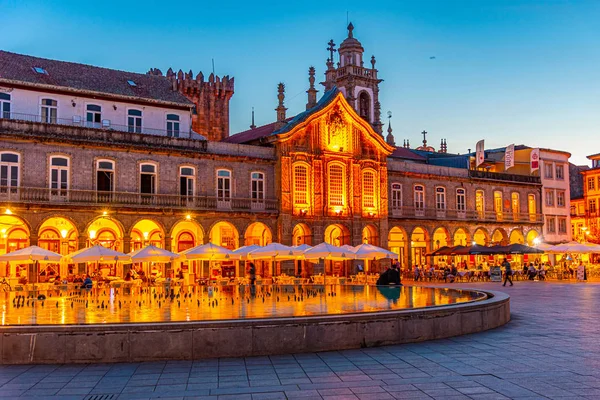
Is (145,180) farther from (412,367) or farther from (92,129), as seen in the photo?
(412,367)

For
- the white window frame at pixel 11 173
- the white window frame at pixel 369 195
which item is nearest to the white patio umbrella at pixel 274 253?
the white window frame at pixel 11 173

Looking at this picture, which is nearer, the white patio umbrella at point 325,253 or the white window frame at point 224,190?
the white patio umbrella at point 325,253

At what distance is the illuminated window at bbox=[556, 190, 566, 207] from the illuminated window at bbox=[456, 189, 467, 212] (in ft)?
45.5

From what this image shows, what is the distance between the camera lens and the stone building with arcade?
34.8 m

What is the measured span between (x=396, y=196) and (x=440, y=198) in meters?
4.75

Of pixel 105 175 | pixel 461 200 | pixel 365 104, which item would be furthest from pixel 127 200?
pixel 365 104

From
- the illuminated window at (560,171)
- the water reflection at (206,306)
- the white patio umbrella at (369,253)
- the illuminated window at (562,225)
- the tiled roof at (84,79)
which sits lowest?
the water reflection at (206,306)

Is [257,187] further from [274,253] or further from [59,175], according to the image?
[59,175]

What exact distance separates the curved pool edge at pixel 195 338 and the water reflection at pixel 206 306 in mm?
1388

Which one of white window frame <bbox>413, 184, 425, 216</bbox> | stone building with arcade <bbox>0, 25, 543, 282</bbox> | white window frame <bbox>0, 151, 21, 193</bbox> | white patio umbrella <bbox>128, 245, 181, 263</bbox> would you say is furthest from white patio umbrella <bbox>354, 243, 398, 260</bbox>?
white window frame <bbox>413, 184, 425, 216</bbox>

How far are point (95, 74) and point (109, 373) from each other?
31788 mm

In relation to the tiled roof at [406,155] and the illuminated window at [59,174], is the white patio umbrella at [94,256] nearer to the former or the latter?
the illuminated window at [59,174]

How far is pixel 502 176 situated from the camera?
57375 mm

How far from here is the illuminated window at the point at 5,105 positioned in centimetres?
3484
